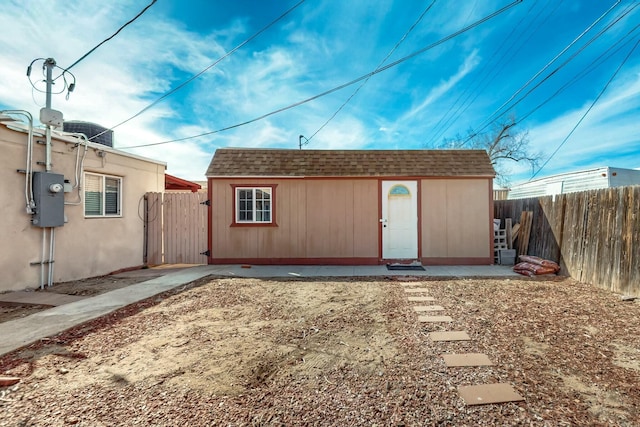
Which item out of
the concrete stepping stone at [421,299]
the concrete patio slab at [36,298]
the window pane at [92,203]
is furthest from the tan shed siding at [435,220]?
the window pane at [92,203]

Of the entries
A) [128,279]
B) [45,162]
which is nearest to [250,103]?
[45,162]

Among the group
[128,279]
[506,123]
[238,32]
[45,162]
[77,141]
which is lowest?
[128,279]

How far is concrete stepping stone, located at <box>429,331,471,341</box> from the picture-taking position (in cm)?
325

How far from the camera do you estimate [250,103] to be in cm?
930

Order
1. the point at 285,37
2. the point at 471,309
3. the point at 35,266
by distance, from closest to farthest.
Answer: the point at 471,309
the point at 35,266
the point at 285,37

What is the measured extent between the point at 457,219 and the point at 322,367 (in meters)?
6.87

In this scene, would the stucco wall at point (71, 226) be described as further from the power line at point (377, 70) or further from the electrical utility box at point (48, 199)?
the power line at point (377, 70)

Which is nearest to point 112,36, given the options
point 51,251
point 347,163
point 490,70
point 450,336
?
point 51,251

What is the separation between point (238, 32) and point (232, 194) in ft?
14.2

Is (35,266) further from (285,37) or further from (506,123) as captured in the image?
(506,123)

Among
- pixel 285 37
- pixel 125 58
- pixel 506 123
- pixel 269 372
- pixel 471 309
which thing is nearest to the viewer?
pixel 269 372

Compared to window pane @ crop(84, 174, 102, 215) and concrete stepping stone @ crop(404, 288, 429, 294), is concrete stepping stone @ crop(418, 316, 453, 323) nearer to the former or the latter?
concrete stepping stone @ crop(404, 288, 429, 294)

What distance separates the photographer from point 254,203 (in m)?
8.29

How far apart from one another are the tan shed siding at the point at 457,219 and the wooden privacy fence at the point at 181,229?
21.8ft
